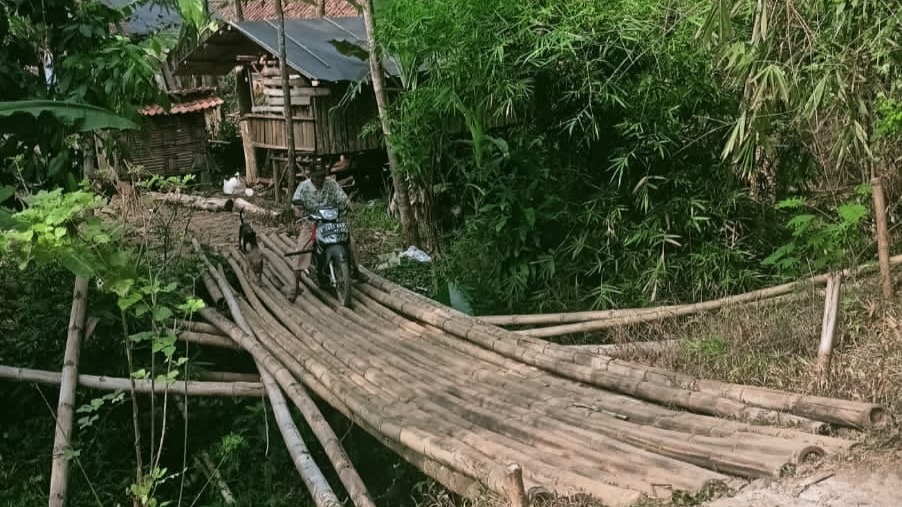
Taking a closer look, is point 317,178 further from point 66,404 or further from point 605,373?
point 605,373

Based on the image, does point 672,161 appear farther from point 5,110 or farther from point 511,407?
point 5,110

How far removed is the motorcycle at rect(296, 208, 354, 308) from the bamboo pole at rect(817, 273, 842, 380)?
3.19m

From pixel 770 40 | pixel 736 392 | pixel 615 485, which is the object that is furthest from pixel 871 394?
pixel 770 40

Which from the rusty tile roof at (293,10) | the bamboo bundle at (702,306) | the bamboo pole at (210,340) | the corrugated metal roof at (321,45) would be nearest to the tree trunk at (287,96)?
the corrugated metal roof at (321,45)

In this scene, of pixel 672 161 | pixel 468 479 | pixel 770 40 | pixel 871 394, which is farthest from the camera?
pixel 672 161

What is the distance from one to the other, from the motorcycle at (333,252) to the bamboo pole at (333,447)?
1437mm

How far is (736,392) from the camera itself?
325 cm

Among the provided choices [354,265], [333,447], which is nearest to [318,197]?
[354,265]

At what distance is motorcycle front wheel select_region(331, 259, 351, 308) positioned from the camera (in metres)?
5.71

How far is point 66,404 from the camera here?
441cm

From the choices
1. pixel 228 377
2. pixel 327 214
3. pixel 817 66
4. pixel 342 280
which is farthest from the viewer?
pixel 327 214

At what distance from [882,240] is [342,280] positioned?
11.1 feet

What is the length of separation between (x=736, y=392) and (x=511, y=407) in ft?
3.08

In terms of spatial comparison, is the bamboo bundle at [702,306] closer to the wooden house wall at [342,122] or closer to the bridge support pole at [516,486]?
the bridge support pole at [516,486]
